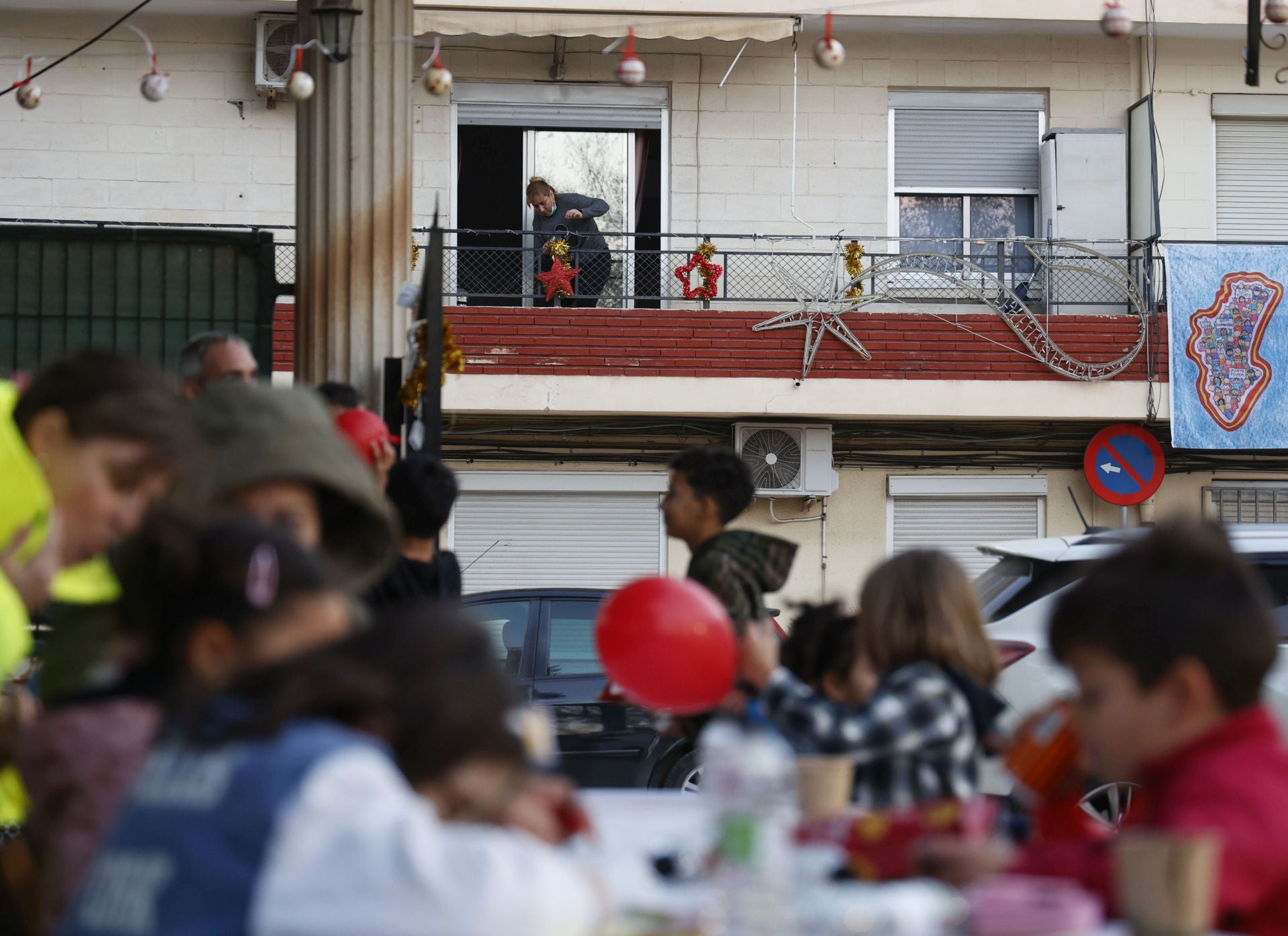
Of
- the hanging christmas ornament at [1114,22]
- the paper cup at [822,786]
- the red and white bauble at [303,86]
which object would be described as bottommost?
the paper cup at [822,786]

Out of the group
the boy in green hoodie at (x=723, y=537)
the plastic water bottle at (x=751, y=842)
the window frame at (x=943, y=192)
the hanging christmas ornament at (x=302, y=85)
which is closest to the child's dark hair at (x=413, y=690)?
the plastic water bottle at (x=751, y=842)

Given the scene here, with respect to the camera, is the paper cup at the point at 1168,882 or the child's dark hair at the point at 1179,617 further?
the child's dark hair at the point at 1179,617

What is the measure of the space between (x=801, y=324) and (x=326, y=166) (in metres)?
8.63

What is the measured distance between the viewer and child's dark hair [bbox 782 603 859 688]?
410 centimetres

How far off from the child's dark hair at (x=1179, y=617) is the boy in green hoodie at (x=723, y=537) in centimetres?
194

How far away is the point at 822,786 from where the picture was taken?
9.89 feet

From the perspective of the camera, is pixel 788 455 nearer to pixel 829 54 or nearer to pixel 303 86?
pixel 829 54

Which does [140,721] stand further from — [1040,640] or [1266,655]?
[1040,640]

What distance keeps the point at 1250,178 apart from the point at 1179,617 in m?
14.6

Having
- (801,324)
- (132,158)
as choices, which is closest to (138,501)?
(801,324)

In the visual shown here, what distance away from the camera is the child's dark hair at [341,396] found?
17.9ft

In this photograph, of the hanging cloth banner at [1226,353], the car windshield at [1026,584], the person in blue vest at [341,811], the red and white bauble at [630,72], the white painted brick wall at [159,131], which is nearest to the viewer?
the person in blue vest at [341,811]

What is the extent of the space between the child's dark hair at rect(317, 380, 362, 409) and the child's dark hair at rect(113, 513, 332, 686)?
3172 mm

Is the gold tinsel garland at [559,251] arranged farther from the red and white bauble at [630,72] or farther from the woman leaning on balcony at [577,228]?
the red and white bauble at [630,72]
